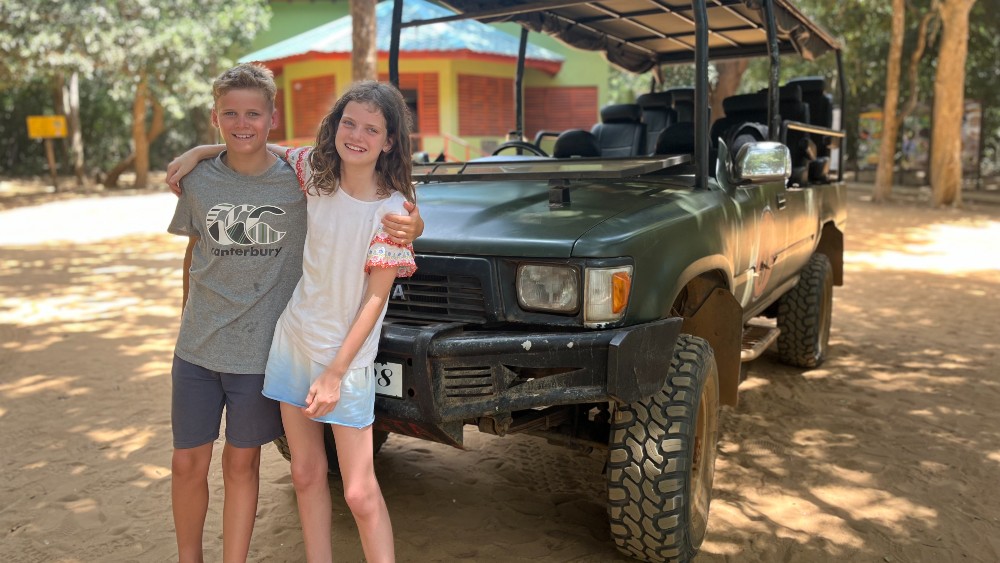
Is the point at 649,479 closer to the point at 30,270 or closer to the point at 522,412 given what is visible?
the point at 522,412

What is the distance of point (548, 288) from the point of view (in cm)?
276

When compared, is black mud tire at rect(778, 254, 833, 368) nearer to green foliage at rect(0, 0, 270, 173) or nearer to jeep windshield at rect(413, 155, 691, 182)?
jeep windshield at rect(413, 155, 691, 182)

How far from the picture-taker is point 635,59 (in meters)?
6.67

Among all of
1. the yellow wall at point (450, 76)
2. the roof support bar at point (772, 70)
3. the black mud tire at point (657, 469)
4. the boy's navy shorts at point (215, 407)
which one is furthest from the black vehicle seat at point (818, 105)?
the yellow wall at point (450, 76)

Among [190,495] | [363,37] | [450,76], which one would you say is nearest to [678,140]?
[190,495]

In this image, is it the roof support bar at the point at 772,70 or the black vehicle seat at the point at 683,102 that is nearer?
the roof support bar at the point at 772,70

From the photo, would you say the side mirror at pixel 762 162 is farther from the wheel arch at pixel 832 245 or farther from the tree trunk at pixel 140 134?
the tree trunk at pixel 140 134

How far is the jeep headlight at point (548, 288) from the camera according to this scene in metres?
2.72

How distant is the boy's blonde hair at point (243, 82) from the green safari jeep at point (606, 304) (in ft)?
2.46

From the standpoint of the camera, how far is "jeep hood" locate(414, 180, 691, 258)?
9.07 feet

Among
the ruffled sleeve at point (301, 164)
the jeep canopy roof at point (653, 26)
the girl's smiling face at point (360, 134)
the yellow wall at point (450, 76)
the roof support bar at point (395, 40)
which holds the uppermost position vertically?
the yellow wall at point (450, 76)

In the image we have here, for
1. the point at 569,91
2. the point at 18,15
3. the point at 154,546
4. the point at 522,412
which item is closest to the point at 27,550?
the point at 154,546

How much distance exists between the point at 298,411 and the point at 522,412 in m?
0.92

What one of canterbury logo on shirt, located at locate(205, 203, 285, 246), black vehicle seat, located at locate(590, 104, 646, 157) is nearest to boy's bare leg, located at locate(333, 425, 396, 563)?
canterbury logo on shirt, located at locate(205, 203, 285, 246)
